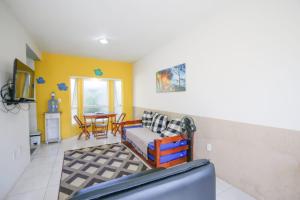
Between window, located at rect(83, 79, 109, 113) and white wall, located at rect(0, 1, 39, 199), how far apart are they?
2.89 meters

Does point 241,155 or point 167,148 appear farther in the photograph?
point 167,148

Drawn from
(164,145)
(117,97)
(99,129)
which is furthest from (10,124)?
(117,97)

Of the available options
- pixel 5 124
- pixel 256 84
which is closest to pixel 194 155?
pixel 256 84

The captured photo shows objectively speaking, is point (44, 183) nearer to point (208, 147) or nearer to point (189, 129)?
point (189, 129)

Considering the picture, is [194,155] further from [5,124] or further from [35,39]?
[35,39]

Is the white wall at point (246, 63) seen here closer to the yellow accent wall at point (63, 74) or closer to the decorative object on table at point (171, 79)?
the decorative object on table at point (171, 79)

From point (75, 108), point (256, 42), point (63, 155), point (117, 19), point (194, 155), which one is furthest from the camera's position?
point (75, 108)

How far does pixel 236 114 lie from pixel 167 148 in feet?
4.00

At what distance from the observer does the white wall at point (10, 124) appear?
1977mm

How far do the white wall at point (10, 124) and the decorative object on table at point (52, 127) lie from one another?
66.3 inches

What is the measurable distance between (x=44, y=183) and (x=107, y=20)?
280 centimetres

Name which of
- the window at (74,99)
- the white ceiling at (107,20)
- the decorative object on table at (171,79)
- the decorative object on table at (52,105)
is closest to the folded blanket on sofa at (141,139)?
the decorative object on table at (171,79)

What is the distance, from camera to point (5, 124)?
2029mm

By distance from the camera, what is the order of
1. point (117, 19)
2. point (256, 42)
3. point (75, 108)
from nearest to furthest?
point (256, 42), point (117, 19), point (75, 108)
